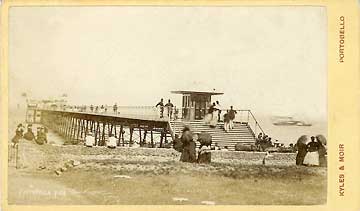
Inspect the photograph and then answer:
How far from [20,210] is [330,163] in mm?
409

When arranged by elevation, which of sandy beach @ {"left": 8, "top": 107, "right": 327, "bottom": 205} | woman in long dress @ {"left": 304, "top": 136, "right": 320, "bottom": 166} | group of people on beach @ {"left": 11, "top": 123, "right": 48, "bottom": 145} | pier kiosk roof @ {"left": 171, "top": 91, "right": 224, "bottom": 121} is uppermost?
pier kiosk roof @ {"left": 171, "top": 91, "right": 224, "bottom": 121}

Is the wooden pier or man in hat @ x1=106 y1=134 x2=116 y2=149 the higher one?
the wooden pier

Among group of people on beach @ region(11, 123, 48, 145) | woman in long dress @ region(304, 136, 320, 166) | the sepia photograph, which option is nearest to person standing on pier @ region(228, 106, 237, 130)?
the sepia photograph

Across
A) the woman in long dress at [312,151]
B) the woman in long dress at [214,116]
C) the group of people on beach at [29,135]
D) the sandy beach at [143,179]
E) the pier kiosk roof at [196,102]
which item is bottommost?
the sandy beach at [143,179]

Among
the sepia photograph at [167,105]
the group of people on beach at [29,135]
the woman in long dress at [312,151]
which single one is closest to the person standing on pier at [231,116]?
the sepia photograph at [167,105]

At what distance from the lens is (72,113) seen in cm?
75

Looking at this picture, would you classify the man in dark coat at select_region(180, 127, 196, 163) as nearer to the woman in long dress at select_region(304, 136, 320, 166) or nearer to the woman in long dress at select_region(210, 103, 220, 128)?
the woman in long dress at select_region(210, 103, 220, 128)

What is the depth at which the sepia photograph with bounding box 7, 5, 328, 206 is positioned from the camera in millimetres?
752

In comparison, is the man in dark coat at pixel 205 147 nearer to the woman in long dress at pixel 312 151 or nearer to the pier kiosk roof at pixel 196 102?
the pier kiosk roof at pixel 196 102

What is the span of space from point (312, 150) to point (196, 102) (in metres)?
0.16

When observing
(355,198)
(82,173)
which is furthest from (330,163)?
(82,173)

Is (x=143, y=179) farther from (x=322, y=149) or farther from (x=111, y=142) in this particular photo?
(x=322, y=149)

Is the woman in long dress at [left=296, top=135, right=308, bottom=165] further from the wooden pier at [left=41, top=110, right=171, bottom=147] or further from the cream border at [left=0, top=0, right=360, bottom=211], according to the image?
the wooden pier at [left=41, top=110, right=171, bottom=147]

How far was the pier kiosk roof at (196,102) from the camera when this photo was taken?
75cm
